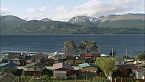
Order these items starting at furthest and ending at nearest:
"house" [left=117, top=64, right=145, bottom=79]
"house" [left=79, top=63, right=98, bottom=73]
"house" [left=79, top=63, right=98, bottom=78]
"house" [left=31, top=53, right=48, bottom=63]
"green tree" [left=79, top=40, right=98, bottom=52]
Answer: "green tree" [left=79, top=40, right=98, bottom=52] → "house" [left=31, top=53, right=48, bottom=63] → "house" [left=79, top=63, right=98, bottom=73] → "house" [left=79, top=63, right=98, bottom=78] → "house" [left=117, top=64, right=145, bottom=79]

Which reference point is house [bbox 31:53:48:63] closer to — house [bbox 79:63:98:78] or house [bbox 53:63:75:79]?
house [bbox 79:63:98:78]

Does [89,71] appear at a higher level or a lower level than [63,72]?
lower

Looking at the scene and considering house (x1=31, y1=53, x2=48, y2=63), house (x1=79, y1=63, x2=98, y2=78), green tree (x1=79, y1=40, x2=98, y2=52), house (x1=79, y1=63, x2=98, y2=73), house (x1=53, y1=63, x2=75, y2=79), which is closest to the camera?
house (x1=53, y1=63, x2=75, y2=79)

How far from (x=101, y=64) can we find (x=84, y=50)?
112 ft

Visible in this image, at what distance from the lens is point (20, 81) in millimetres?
26672

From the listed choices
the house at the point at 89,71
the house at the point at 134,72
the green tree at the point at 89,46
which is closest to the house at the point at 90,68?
the house at the point at 89,71

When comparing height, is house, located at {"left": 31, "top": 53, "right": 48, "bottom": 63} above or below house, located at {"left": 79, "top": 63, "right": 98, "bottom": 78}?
below

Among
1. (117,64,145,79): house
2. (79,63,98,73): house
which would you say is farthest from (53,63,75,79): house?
(117,64,145,79): house

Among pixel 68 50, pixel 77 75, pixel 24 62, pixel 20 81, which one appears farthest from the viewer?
pixel 68 50

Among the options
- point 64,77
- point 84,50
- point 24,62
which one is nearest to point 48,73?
point 64,77

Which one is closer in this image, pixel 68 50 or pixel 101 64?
pixel 101 64

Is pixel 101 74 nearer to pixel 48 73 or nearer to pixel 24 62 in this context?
pixel 48 73

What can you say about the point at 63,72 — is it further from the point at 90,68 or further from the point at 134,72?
the point at 134,72

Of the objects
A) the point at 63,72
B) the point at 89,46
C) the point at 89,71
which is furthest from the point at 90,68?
the point at 89,46
